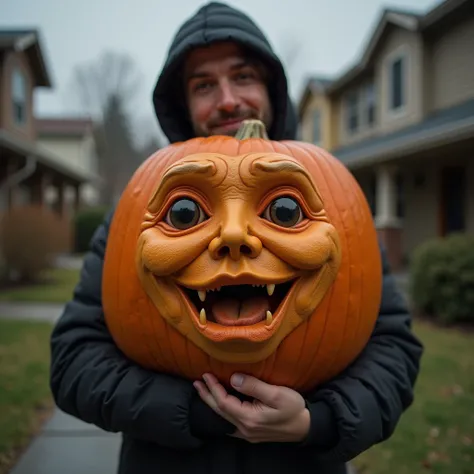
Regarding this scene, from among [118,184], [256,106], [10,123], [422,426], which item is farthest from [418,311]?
[118,184]

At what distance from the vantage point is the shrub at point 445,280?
259 inches

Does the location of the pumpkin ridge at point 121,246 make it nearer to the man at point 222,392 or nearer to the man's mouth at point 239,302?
the man at point 222,392

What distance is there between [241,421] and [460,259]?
625 cm

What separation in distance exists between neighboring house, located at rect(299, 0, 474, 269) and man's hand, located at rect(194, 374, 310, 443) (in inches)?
338

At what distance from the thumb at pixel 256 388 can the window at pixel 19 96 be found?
1608 centimetres

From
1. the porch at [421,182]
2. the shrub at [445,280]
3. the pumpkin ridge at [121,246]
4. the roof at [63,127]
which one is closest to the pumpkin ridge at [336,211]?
the pumpkin ridge at [121,246]

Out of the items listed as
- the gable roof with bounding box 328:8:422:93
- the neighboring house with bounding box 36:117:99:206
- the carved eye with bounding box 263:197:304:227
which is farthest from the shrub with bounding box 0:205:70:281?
the neighboring house with bounding box 36:117:99:206

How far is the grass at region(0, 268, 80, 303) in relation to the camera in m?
9.00

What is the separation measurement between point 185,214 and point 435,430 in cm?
310

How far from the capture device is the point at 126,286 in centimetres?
141

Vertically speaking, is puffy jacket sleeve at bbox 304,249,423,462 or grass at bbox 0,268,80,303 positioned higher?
puffy jacket sleeve at bbox 304,249,423,462

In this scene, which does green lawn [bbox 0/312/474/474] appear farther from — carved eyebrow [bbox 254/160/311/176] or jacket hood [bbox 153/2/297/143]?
carved eyebrow [bbox 254/160/311/176]

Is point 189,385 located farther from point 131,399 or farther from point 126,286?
point 126,286

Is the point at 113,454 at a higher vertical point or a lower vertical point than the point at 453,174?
lower
